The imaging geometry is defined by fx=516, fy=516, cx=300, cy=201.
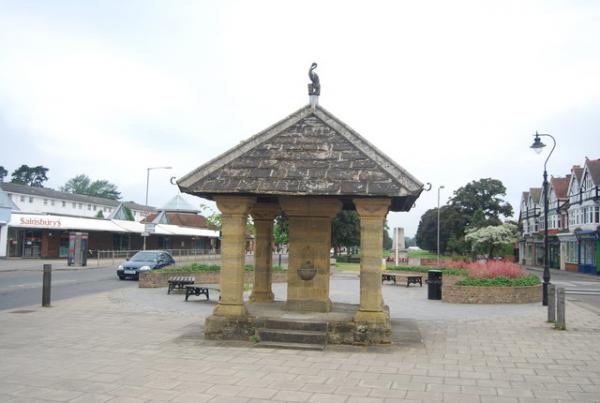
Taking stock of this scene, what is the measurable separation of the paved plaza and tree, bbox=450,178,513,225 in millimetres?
55095

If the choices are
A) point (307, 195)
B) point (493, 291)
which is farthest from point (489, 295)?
point (307, 195)

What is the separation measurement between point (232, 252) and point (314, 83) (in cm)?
412

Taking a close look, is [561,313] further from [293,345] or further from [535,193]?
→ [535,193]

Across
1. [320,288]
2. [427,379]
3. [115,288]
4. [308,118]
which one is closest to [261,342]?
[320,288]

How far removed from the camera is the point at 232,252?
417 inches

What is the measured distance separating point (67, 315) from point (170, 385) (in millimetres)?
8031

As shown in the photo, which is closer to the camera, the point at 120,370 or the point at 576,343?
the point at 120,370

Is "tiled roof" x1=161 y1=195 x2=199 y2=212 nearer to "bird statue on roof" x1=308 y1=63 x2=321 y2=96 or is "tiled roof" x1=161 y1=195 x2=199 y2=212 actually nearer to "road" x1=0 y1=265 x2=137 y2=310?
"road" x1=0 y1=265 x2=137 y2=310

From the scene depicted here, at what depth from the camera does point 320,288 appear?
11.6 m

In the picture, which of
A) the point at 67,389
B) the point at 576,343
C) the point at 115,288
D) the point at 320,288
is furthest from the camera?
the point at 115,288

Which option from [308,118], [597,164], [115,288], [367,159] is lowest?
[115,288]

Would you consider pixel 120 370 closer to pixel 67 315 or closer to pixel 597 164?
pixel 67 315

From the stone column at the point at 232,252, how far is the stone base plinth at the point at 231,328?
0.18 metres

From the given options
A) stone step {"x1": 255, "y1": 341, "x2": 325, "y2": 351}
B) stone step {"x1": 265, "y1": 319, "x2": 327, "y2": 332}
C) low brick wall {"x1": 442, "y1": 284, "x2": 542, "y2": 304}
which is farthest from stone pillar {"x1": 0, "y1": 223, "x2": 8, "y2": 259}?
stone step {"x1": 255, "y1": 341, "x2": 325, "y2": 351}
